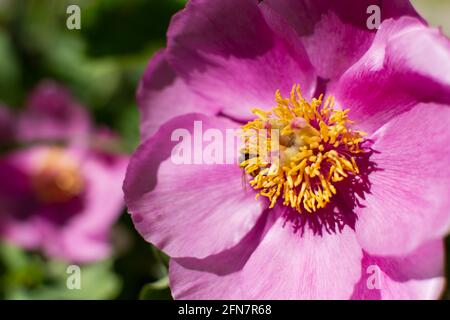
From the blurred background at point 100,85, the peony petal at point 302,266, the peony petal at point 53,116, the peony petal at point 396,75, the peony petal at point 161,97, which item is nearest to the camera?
the peony petal at point 396,75

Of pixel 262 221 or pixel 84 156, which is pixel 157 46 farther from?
pixel 262 221

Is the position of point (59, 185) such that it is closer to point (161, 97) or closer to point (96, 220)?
point (96, 220)

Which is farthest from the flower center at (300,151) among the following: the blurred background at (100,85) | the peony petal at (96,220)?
the peony petal at (96,220)

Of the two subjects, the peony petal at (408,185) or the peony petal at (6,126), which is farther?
the peony petal at (6,126)

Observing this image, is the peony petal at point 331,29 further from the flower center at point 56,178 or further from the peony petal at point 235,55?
the flower center at point 56,178

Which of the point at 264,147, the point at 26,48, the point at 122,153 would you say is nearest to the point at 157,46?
the point at 122,153
